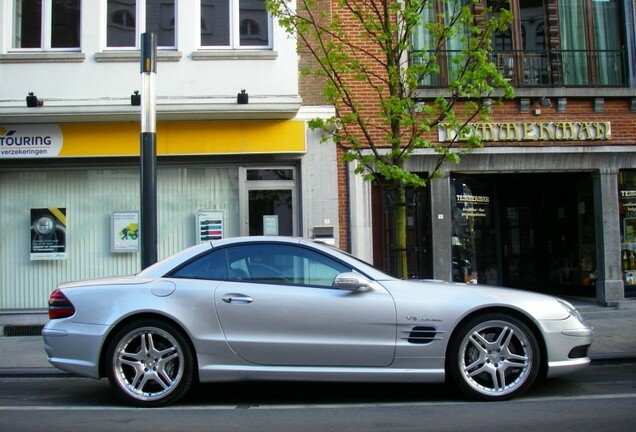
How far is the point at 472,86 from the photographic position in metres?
8.07

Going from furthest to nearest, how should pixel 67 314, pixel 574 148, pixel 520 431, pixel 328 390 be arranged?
pixel 574 148 < pixel 328 390 < pixel 67 314 < pixel 520 431

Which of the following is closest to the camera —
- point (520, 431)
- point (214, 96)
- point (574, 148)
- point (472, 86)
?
point (520, 431)

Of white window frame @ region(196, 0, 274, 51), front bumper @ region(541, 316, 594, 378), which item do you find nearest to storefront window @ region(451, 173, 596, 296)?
white window frame @ region(196, 0, 274, 51)

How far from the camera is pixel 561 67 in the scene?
1240 centimetres

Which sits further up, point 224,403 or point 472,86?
point 472,86

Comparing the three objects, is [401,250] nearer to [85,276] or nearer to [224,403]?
[224,403]

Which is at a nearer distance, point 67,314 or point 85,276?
point 67,314

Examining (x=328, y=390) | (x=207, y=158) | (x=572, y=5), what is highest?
(x=572, y=5)

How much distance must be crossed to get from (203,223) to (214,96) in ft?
7.39

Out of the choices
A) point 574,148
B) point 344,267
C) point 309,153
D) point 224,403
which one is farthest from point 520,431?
point 574,148

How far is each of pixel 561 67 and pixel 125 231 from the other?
8538mm

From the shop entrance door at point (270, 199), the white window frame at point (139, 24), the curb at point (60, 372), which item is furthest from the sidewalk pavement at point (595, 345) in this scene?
the white window frame at point (139, 24)

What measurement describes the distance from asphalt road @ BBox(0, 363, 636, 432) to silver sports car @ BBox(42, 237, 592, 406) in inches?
10.7

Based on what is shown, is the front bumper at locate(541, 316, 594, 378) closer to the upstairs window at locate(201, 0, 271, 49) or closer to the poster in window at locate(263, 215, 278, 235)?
the poster in window at locate(263, 215, 278, 235)
